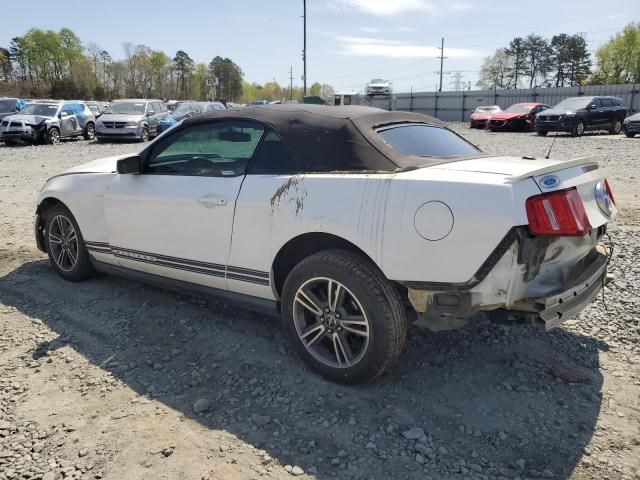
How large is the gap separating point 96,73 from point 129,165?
8535 centimetres

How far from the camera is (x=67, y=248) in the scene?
4.80 m

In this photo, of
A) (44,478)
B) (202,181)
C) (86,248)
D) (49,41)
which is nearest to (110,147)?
(86,248)

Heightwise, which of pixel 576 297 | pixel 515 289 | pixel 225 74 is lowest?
pixel 576 297

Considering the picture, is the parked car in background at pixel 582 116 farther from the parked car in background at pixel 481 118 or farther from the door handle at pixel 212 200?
the door handle at pixel 212 200

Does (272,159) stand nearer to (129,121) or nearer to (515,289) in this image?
(515,289)

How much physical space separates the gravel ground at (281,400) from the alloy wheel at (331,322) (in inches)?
7.5

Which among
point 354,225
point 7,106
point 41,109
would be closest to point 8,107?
point 7,106

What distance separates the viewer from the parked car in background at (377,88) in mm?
41312

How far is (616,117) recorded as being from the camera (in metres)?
23.4

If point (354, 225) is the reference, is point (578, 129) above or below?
above

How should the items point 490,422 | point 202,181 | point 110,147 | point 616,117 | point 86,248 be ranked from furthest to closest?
point 616,117, point 110,147, point 86,248, point 202,181, point 490,422

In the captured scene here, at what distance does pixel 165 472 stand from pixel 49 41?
3877 inches

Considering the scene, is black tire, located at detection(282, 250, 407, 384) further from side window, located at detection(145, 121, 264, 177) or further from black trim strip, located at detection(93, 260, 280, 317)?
side window, located at detection(145, 121, 264, 177)

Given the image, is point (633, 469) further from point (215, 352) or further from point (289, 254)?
point (215, 352)
